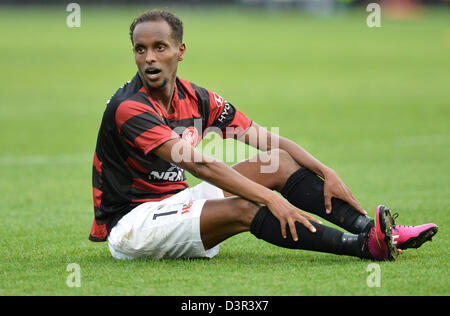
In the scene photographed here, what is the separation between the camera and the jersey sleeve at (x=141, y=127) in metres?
5.16

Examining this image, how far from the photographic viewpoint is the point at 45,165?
10.9 m

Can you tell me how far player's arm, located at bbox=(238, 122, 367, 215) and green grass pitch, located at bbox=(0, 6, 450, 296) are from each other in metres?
0.44

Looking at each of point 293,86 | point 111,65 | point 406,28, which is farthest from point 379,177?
point 406,28

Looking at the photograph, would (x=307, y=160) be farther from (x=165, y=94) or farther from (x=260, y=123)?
(x=260, y=123)

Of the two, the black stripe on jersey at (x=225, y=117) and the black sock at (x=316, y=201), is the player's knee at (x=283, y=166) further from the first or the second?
the black stripe on jersey at (x=225, y=117)

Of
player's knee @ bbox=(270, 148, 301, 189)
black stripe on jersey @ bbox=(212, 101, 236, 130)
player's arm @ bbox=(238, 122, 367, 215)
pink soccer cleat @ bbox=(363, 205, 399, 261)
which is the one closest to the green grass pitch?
pink soccer cleat @ bbox=(363, 205, 399, 261)

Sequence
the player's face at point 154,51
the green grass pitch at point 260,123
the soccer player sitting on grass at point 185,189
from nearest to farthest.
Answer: the green grass pitch at point 260,123
the soccer player sitting on grass at point 185,189
the player's face at point 154,51

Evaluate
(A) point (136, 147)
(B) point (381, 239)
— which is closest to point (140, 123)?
(A) point (136, 147)

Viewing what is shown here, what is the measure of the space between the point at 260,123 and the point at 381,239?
9559mm

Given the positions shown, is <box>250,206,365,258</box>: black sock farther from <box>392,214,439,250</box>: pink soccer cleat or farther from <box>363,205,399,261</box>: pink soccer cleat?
<box>392,214,439,250</box>: pink soccer cleat

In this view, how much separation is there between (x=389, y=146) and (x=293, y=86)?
9008 mm

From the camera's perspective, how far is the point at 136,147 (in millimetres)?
5359

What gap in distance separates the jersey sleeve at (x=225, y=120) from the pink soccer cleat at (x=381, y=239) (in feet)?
4.79

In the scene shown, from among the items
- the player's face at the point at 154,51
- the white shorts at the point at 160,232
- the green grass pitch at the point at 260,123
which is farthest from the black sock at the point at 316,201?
the player's face at the point at 154,51
